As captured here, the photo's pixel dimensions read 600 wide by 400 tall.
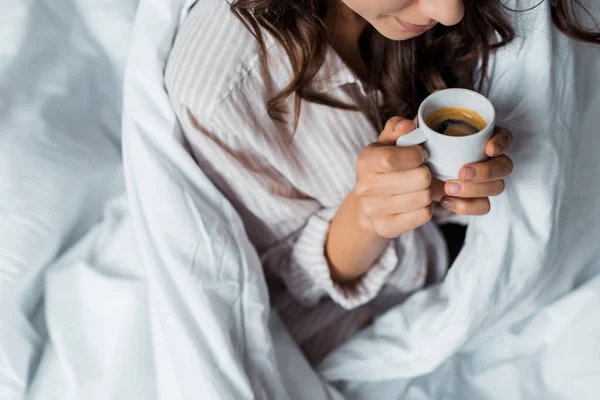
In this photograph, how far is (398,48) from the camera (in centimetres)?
86

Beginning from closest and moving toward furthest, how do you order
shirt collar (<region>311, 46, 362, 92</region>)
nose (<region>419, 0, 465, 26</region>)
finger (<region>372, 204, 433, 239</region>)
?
nose (<region>419, 0, 465, 26</region>)
finger (<region>372, 204, 433, 239</region>)
shirt collar (<region>311, 46, 362, 92</region>)

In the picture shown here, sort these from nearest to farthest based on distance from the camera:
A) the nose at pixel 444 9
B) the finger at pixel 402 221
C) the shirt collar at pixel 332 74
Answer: the nose at pixel 444 9 < the finger at pixel 402 221 < the shirt collar at pixel 332 74

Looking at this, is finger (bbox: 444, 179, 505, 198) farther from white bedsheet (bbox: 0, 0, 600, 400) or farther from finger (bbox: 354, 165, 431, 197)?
white bedsheet (bbox: 0, 0, 600, 400)

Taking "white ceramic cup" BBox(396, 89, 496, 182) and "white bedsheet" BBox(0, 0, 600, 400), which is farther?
"white bedsheet" BBox(0, 0, 600, 400)

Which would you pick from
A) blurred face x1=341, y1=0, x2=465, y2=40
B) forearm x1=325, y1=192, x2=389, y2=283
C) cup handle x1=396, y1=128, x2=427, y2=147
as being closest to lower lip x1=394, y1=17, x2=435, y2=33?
blurred face x1=341, y1=0, x2=465, y2=40

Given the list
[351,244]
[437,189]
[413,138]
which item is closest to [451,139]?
[413,138]

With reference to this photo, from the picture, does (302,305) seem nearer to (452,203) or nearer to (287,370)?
(287,370)

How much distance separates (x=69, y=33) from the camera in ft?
3.21

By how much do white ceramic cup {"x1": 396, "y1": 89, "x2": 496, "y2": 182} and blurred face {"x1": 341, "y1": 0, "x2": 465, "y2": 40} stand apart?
7 centimetres

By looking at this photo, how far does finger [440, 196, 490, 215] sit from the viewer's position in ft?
2.29

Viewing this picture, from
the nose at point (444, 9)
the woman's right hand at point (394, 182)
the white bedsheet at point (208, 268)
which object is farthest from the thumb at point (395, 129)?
the white bedsheet at point (208, 268)

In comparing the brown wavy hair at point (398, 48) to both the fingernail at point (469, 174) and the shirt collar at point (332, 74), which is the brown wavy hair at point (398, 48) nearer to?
the shirt collar at point (332, 74)

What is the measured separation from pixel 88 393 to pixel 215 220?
0.27 meters

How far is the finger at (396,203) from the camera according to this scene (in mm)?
665
